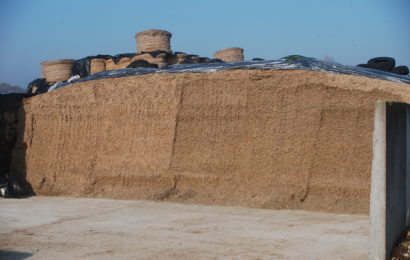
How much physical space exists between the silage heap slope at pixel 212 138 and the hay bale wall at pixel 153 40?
12.3 feet

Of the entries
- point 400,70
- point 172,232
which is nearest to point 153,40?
point 400,70

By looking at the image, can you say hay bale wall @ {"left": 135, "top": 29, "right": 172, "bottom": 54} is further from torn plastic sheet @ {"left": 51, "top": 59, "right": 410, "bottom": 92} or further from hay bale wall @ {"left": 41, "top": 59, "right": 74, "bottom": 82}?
torn plastic sheet @ {"left": 51, "top": 59, "right": 410, "bottom": 92}

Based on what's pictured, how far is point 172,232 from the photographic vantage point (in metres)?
5.54

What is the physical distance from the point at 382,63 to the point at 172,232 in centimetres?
568

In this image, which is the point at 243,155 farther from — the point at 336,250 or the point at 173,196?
the point at 336,250

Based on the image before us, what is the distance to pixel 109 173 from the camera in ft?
26.0

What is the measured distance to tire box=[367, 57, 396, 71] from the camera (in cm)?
937

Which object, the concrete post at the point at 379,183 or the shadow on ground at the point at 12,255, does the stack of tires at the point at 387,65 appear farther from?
the shadow on ground at the point at 12,255

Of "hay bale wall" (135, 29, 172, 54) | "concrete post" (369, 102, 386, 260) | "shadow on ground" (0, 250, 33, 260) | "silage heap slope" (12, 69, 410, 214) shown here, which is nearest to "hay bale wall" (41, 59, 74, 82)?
"hay bale wall" (135, 29, 172, 54)

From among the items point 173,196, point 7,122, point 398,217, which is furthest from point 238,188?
point 7,122

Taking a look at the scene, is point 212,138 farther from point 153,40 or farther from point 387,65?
point 153,40

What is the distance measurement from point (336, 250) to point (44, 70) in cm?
958

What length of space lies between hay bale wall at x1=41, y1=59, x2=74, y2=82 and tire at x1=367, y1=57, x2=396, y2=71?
653 cm

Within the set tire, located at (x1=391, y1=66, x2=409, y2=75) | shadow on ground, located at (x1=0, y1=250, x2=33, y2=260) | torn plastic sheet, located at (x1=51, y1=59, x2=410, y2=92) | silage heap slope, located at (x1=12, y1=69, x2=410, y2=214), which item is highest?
tire, located at (x1=391, y1=66, x2=409, y2=75)
